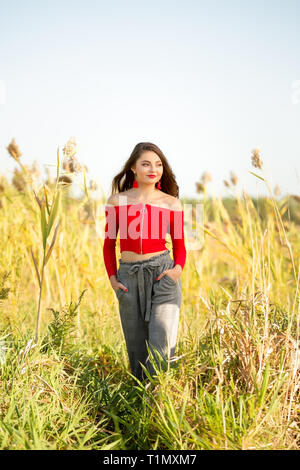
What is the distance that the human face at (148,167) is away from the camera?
2.22 m

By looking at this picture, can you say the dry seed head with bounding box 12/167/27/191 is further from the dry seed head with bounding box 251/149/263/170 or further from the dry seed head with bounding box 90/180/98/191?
the dry seed head with bounding box 251/149/263/170

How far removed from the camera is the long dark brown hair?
231 centimetres

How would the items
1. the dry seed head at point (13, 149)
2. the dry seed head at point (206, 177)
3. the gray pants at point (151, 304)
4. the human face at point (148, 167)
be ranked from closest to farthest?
the gray pants at point (151, 304) < the human face at point (148, 167) < the dry seed head at point (13, 149) < the dry seed head at point (206, 177)

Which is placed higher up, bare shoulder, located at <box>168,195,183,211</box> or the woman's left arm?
bare shoulder, located at <box>168,195,183,211</box>

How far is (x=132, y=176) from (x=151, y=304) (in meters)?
0.75

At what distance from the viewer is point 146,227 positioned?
2.20 m

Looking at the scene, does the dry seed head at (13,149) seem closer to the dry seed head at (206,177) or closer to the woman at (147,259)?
the woman at (147,259)

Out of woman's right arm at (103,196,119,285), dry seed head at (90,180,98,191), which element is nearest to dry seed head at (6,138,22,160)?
dry seed head at (90,180,98,191)

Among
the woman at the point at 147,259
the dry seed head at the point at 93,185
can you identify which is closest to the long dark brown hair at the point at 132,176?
the woman at the point at 147,259

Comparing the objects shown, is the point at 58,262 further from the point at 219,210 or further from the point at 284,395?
the point at 284,395

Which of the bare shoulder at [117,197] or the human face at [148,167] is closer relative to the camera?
the human face at [148,167]

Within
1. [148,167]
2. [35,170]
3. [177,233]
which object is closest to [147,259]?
[177,233]

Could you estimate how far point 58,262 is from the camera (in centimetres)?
353
